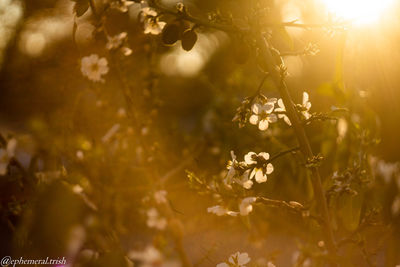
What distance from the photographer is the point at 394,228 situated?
4.03 ft

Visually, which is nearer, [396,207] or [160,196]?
[396,207]

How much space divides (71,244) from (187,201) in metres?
1.93

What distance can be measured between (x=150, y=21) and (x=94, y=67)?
70 centimetres

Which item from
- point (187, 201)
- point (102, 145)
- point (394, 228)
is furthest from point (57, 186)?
point (187, 201)

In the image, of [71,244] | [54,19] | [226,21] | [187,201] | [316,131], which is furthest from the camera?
[187,201]

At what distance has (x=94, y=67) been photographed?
1.52 metres

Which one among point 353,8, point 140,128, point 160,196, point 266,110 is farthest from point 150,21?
point 160,196

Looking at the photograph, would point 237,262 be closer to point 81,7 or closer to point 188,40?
point 188,40

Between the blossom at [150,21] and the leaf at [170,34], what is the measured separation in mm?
33

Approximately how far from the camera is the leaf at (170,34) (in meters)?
0.89

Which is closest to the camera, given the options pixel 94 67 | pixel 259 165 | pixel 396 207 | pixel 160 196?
pixel 259 165

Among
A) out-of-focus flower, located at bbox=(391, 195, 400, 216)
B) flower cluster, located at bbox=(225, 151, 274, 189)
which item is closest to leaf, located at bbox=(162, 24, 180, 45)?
flower cluster, located at bbox=(225, 151, 274, 189)

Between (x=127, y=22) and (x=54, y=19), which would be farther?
(x=127, y=22)

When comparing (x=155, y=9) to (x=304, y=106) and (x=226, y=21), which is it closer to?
(x=226, y=21)
